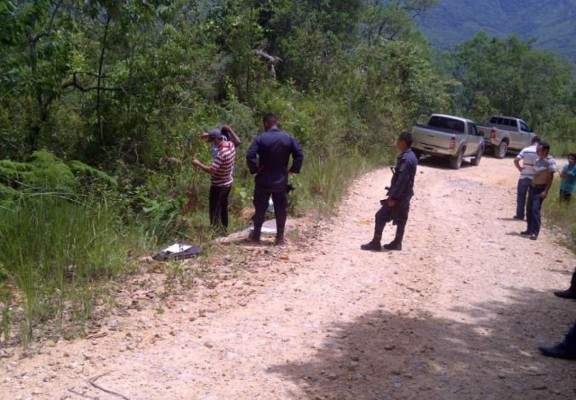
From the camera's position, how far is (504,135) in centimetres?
2466

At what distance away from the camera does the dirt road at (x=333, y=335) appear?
4.20 meters

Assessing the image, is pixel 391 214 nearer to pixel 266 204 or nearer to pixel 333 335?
pixel 266 204

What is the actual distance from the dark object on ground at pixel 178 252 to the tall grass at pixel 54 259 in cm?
40

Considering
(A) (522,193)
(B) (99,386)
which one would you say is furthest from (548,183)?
(B) (99,386)

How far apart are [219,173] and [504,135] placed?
63.6ft

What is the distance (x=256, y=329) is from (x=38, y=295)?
1.89m

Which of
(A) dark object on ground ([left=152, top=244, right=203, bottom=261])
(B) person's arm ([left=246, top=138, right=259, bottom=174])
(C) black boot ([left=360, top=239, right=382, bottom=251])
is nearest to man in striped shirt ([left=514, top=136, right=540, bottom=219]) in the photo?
(C) black boot ([left=360, top=239, right=382, bottom=251])

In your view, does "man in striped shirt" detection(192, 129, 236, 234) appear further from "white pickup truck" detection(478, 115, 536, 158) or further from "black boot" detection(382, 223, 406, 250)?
"white pickup truck" detection(478, 115, 536, 158)

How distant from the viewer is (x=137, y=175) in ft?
32.0

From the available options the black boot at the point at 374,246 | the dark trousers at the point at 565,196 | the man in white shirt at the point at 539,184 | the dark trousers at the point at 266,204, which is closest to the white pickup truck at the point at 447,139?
the dark trousers at the point at 565,196

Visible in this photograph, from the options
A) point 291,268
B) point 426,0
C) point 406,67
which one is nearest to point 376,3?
point 426,0

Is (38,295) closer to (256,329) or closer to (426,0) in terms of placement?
(256,329)

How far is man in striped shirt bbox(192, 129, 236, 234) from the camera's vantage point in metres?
7.97

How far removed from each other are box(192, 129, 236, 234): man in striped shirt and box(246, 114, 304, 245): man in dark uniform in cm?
43
